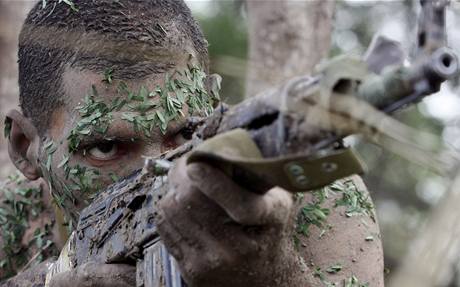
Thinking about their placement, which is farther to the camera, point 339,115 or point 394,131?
point 339,115

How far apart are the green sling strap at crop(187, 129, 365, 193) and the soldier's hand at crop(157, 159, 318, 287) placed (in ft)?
0.07

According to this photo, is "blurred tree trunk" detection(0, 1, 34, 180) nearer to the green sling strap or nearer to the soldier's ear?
the soldier's ear

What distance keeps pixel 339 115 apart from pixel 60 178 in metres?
1.47

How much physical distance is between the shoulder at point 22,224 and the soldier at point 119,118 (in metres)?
0.38

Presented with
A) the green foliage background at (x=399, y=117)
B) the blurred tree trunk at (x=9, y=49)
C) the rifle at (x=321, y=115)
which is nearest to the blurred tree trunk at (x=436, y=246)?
the rifle at (x=321, y=115)

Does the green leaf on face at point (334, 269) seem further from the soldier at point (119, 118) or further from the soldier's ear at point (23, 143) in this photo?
the soldier's ear at point (23, 143)

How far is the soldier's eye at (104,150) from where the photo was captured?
9.46ft

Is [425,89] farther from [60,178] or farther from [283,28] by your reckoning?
[283,28]

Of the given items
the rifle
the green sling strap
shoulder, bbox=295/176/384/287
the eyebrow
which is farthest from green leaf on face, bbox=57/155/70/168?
the green sling strap

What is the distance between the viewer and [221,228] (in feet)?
6.52

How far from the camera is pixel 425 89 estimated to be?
164 cm

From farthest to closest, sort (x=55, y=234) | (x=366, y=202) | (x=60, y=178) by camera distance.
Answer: (x=55, y=234) < (x=60, y=178) < (x=366, y=202)

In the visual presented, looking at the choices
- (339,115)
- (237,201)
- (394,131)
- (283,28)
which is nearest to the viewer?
(394,131)

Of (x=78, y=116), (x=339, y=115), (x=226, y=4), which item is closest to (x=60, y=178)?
(x=78, y=116)
